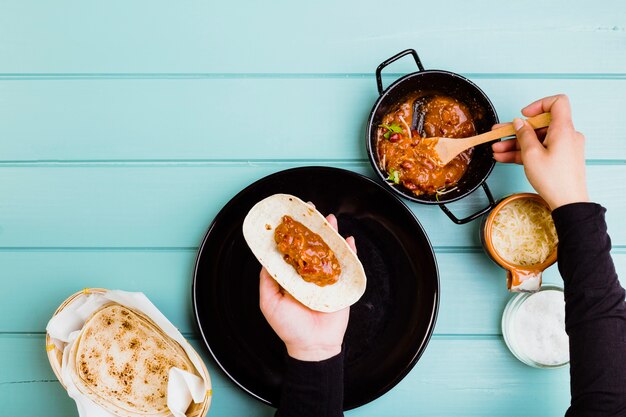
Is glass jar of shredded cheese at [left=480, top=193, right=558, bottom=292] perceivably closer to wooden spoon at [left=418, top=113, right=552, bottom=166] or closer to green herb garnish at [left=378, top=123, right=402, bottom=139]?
wooden spoon at [left=418, top=113, right=552, bottom=166]

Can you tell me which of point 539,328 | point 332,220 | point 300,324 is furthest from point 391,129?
point 539,328

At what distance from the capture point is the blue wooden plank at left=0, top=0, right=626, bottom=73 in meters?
1.41

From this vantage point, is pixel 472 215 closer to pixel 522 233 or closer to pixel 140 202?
pixel 522 233

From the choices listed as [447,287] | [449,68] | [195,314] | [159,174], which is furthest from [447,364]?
[159,174]

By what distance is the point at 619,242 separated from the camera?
140 cm

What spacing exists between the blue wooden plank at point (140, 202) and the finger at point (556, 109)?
0.17 m

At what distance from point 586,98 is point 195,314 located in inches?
42.7

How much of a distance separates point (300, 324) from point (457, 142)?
1.75ft

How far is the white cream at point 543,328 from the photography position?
1338mm

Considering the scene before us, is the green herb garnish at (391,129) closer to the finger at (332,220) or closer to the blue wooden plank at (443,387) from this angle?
the finger at (332,220)

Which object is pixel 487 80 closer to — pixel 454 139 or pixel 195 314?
pixel 454 139

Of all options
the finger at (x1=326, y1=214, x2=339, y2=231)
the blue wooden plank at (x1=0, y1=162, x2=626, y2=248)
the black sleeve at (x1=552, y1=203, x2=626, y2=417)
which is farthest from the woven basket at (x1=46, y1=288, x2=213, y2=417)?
the black sleeve at (x1=552, y1=203, x2=626, y2=417)

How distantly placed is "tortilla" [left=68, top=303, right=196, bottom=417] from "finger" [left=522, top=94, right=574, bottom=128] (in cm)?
97

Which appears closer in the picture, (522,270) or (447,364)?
(522,270)
